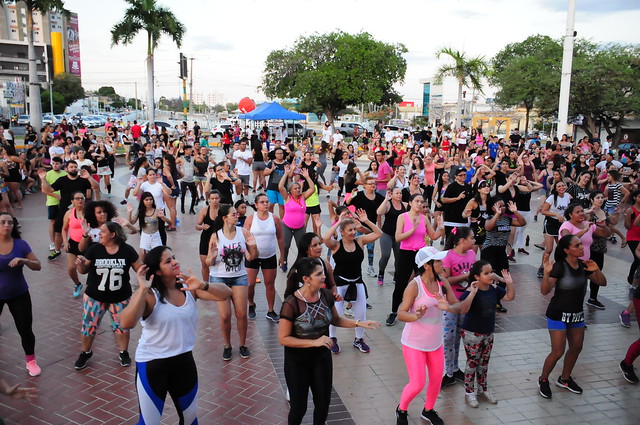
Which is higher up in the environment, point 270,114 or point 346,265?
point 270,114

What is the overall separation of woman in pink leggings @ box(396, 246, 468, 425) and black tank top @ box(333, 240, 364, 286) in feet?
4.40

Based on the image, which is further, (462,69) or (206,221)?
(462,69)

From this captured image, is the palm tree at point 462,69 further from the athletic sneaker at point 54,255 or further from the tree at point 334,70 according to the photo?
the athletic sneaker at point 54,255

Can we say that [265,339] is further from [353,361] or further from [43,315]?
[43,315]

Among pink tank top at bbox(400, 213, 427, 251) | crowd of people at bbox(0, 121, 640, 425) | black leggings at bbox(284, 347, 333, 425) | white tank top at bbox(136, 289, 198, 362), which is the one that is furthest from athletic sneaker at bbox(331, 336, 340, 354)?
white tank top at bbox(136, 289, 198, 362)

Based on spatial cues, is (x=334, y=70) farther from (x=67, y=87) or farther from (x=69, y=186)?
(x=67, y=87)

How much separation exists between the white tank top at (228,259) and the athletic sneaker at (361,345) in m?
1.62

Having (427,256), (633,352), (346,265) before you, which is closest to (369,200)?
(346,265)

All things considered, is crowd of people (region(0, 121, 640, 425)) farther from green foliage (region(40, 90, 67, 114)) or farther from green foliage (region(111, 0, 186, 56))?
green foliage (region(40, 90, 67, 114))

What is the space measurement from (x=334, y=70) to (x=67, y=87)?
57.5m

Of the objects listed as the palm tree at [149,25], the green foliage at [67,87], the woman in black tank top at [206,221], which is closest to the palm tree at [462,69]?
the palm tree at [149,25]

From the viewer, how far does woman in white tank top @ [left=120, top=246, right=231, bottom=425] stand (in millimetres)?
3748

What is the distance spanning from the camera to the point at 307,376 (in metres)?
4.11

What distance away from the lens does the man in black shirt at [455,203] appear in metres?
8.74
